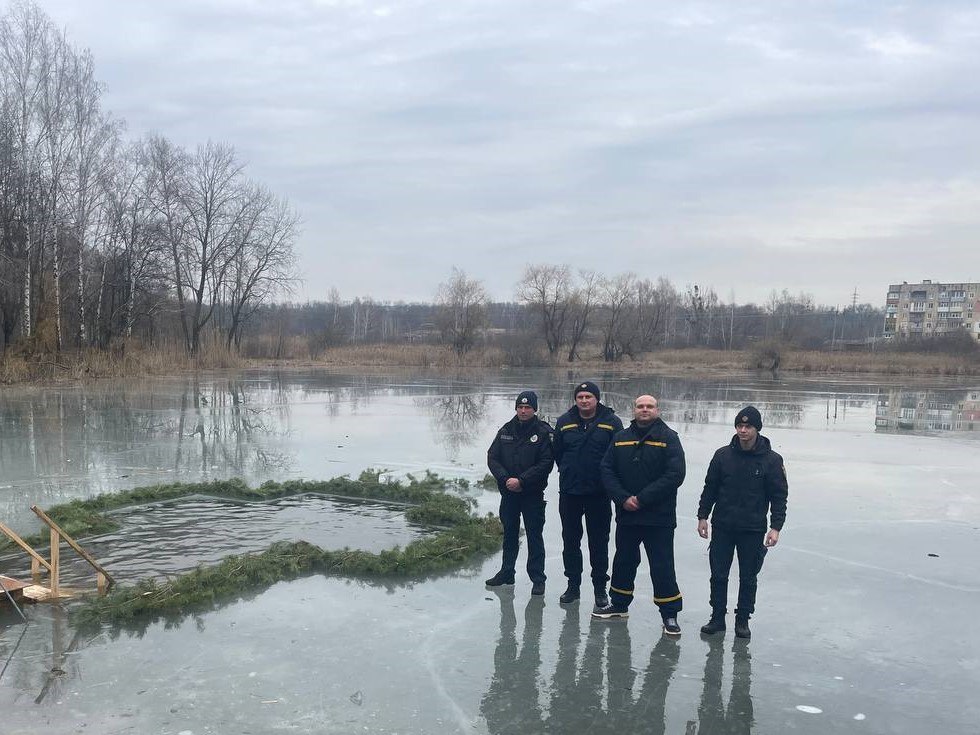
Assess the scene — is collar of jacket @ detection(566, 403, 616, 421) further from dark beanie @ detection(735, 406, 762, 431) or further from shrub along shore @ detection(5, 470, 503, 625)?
shrub along shore @ detection(5, 470, 503, 625)

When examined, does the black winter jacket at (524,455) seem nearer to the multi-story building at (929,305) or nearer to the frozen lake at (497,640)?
the frozen lake at (497,640)

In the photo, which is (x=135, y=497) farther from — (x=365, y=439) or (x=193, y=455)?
(x=365, y=439)

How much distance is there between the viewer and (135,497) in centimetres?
890

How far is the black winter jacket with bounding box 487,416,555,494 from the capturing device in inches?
235

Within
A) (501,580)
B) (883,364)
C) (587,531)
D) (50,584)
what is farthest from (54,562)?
(883,364)

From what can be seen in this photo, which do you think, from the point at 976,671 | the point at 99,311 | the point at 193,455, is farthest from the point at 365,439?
the point at 99,311

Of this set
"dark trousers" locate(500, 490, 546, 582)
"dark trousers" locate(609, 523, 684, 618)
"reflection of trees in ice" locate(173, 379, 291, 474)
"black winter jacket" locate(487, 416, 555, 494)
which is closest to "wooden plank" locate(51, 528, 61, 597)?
"black winter jacket" locate(487, 416, 555, 494)

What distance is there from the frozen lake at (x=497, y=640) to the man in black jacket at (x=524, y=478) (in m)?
0.25

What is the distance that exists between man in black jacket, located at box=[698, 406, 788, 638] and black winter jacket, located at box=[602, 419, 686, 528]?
0.32 m

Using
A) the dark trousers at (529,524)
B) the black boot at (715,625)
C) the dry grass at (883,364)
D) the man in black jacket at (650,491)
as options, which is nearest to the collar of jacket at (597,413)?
the man in black jacket at (650,491)

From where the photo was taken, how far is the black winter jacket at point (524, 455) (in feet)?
19.6

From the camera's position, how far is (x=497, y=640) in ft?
16.8

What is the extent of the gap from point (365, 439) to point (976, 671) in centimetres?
1132

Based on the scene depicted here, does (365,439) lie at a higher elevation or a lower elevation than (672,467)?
lower
